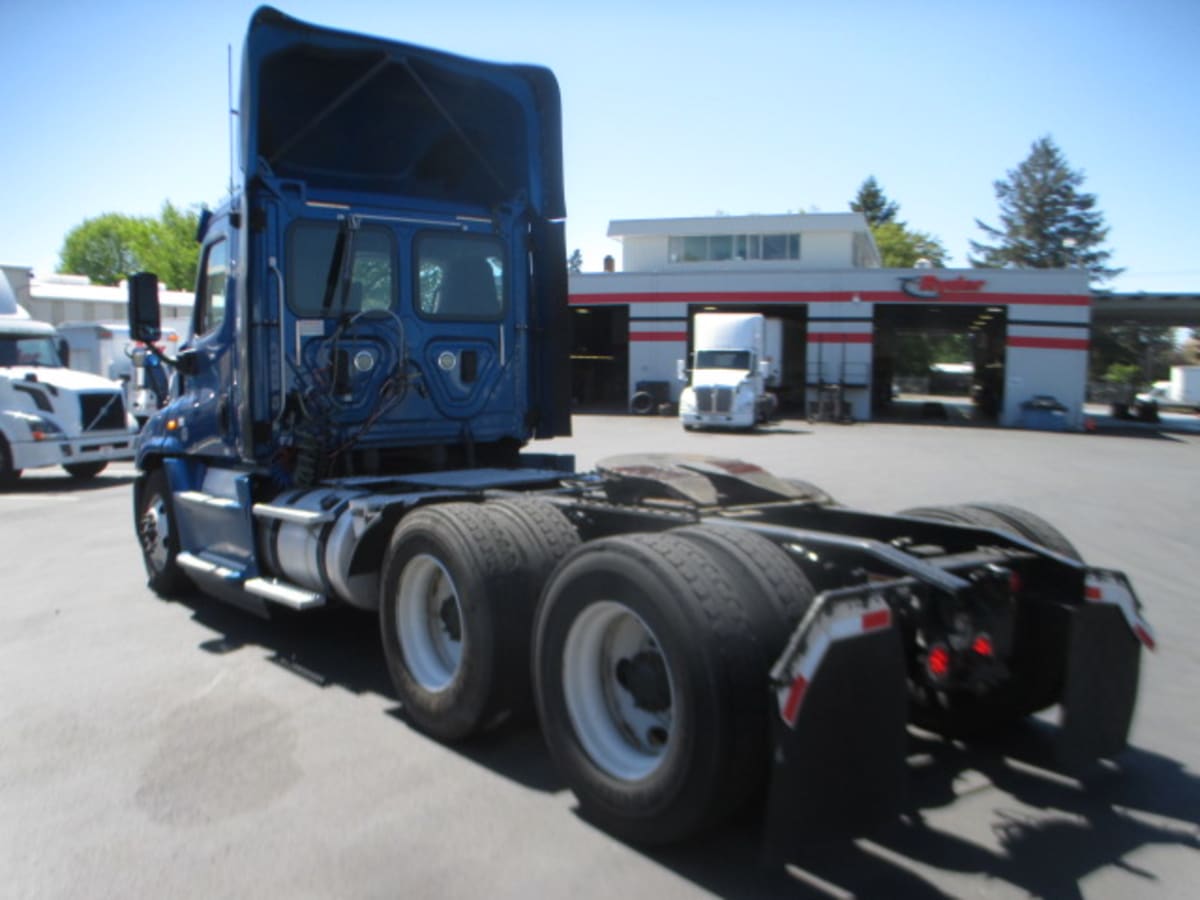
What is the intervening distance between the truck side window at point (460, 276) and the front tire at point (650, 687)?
3.51 m

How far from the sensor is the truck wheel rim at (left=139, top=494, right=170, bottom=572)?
7746 mm

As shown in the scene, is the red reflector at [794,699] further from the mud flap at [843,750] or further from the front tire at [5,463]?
the front tire at [5,463]

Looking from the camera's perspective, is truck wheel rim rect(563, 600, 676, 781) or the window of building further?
the window of building

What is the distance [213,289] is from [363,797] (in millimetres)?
4442

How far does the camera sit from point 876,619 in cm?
330

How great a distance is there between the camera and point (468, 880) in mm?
3492

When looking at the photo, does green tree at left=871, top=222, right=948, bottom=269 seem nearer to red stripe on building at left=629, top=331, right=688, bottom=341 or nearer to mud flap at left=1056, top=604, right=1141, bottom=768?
red stripe on building at left=629, top=331, right=688, bottom=341

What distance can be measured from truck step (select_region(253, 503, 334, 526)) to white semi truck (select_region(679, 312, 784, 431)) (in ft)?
82.0

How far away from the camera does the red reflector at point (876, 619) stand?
3.27 metres

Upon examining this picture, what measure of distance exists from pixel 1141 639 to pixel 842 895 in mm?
1548

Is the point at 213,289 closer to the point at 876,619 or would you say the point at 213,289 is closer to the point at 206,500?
the point at 206,500

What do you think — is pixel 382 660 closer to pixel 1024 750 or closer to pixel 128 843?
pixel 128 843

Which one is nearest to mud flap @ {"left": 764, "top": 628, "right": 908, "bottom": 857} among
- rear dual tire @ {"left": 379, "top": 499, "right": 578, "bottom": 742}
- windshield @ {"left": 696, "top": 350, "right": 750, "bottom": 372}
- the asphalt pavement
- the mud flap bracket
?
the mud flap bracket

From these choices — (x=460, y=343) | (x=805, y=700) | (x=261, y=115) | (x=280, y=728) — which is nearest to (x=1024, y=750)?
(x=805, y=700)
